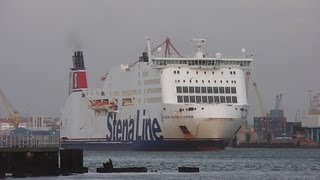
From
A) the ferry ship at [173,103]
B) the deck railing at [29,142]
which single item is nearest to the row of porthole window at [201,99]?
the ferry ship at [173,103]

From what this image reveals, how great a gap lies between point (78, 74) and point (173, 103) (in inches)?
1494

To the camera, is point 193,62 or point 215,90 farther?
point 193,62

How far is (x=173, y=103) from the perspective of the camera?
124m

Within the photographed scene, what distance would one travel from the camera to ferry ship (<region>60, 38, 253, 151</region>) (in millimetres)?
122500

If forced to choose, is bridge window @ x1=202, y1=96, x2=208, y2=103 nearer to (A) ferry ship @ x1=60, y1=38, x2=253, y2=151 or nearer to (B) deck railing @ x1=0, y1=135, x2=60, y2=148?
(A) ferry ship @ x1=60, y1=38, x2=253, y2=151

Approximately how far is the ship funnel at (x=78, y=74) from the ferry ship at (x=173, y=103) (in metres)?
13.8

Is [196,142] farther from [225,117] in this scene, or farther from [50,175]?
[50,175]

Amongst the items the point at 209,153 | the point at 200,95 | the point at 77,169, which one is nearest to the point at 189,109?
the point at 200,95

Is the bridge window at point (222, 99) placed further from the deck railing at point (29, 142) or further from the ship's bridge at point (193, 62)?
the deck railing at point (29, 142)

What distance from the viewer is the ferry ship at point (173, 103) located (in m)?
122

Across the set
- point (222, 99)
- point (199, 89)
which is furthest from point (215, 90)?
point (199, 89)

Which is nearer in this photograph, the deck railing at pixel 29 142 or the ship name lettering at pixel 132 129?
the deck railing at pixel 29 142

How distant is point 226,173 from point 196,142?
154 ft

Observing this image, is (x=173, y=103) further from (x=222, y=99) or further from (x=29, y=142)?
(x=29, y=142)
